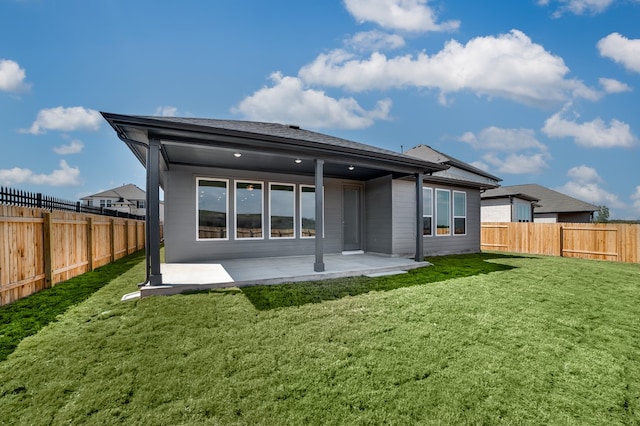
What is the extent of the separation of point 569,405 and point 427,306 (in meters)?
2.03

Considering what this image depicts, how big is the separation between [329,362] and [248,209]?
6.07 meters

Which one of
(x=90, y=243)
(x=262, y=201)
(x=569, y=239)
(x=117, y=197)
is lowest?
(x=569, y=239)

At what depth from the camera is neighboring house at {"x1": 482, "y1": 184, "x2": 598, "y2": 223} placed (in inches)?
702

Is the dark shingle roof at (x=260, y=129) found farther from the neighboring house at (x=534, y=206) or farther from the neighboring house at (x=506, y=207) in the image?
the neighboring house at (x=534, y=206)

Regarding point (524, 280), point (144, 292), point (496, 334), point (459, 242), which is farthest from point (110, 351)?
point (459, 242)

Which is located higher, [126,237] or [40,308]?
[126,237]

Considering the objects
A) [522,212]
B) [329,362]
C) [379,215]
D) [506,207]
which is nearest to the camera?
[329,362]

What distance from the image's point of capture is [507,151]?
30.0 m

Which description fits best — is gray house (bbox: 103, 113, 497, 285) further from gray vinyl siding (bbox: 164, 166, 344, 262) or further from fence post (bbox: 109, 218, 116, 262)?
fence post (bbox: 109, 218, 116, 262)

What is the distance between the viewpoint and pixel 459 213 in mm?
10414

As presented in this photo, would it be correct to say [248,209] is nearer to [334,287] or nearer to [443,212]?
[334,287]

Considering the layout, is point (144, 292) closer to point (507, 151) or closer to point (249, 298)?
point (249, 298)

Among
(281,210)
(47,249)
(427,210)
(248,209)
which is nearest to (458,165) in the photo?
(427,210)

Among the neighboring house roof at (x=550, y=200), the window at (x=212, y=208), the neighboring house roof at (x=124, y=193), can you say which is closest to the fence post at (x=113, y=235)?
the window at (x=212, y=208)
